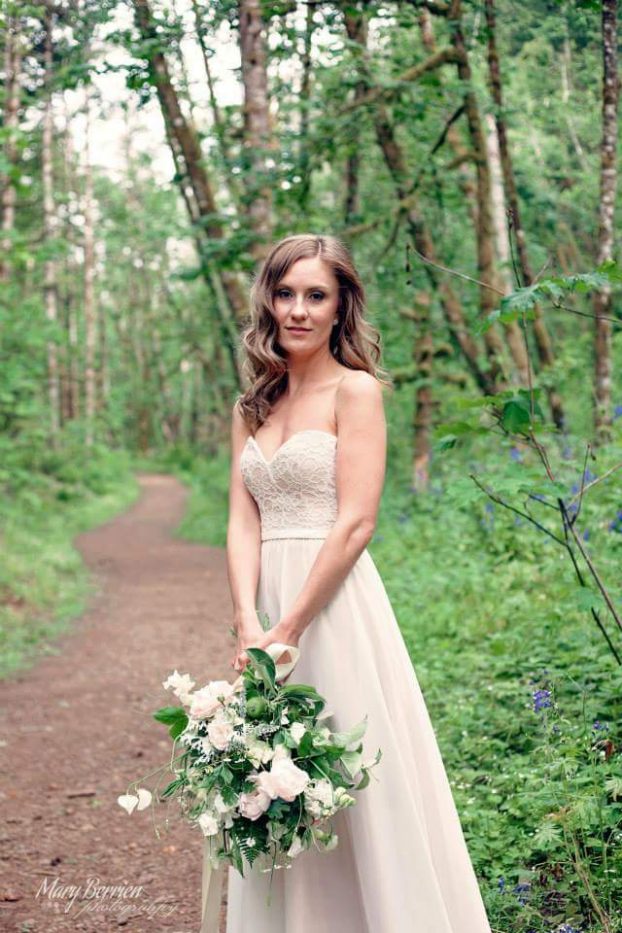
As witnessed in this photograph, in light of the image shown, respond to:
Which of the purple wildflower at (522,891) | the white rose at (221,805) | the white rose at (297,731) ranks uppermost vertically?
the white rose at (297,731)

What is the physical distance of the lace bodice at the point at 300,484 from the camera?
9.99 ft

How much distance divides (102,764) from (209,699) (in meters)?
3.83

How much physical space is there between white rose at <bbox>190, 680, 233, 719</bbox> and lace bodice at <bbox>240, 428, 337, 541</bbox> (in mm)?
627

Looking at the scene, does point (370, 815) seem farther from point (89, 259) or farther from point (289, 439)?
point (89, 259)

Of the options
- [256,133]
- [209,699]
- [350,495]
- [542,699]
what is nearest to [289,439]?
[350,495]

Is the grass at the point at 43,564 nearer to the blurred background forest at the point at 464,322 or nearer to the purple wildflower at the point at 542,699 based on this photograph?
the blurred background forest at the point at 464,322

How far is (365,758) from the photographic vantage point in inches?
112

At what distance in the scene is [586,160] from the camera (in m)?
12.1

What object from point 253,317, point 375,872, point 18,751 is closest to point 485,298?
point 18,751

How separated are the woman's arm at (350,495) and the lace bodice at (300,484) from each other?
4 centimetres

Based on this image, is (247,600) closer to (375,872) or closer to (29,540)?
(375,872)

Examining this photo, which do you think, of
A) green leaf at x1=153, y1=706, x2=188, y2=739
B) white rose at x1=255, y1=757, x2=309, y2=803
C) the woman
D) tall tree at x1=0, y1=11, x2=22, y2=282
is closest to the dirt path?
the woman

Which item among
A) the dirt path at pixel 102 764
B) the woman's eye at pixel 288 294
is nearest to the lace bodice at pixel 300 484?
the woman's eye at pixel 288 294
